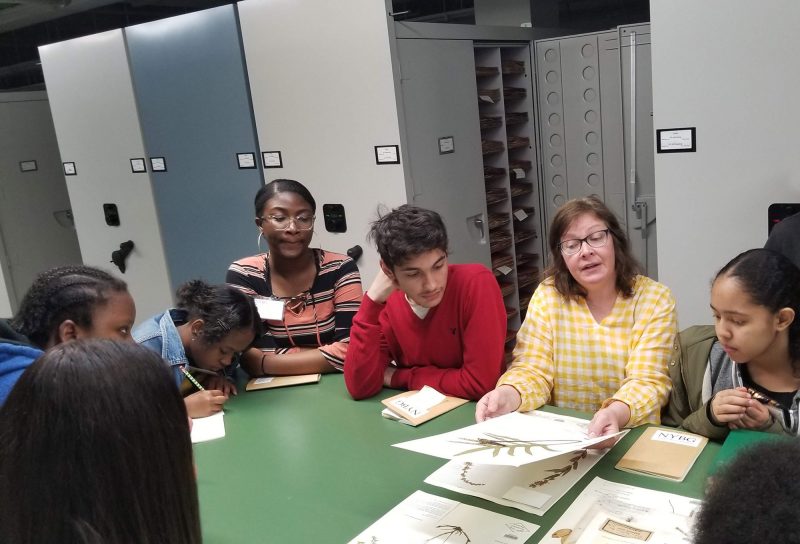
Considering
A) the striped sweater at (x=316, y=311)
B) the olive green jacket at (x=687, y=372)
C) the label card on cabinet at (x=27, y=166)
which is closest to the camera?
the olive green jacket at (x=687, y=372)

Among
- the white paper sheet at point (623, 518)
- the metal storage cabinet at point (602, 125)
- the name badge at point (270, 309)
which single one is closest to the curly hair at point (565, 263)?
the white paper sheet at point (623, 518)

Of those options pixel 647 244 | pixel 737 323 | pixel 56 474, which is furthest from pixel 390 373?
pixel 647 244

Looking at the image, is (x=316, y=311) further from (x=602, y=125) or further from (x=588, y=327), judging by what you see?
(x=602, y=125)

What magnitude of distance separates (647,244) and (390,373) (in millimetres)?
1942

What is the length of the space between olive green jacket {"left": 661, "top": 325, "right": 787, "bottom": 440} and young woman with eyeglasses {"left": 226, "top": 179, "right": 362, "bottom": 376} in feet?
3.35

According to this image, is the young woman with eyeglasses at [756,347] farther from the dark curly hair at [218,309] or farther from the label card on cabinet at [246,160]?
the label card on cabinet at [246,160]

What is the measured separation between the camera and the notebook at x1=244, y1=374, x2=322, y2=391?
1945 mm

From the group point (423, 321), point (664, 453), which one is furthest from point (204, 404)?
point (664, 453)

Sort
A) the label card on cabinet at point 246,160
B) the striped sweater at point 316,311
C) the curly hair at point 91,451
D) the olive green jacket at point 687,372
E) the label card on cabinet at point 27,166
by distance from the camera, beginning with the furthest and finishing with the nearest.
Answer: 1. the label card on cabinet at point 27,166
2. the label card on cabinet at point 246,160
3. the striped sweater at point 316,311
4. the olive green jacket at point 687,372
5. the curly hair at point 91,451

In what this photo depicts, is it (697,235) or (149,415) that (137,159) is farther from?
(149,415)

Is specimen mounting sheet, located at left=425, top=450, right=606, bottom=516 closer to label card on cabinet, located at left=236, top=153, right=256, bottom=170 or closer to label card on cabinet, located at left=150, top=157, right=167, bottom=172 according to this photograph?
label card on cabinet, located at left=236, top=153, right=256, bottom=170

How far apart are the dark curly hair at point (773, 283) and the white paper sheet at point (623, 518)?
1.63ft

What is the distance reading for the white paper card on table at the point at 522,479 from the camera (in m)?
1.21

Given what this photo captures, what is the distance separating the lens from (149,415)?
0.75m
